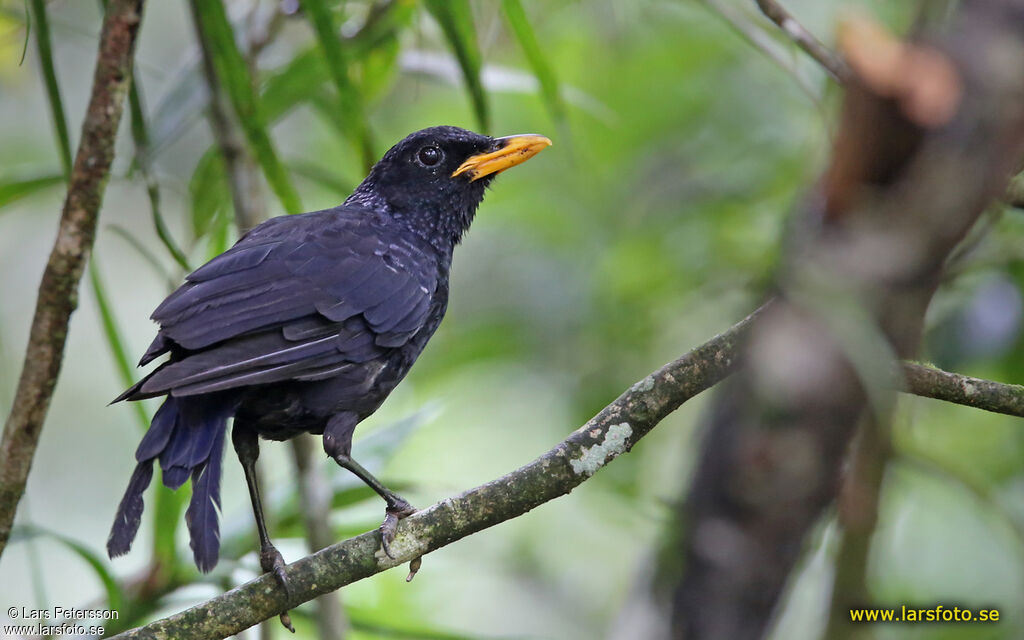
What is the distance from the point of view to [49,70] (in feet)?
9.14

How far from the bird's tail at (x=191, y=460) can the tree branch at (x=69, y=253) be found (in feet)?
0.87

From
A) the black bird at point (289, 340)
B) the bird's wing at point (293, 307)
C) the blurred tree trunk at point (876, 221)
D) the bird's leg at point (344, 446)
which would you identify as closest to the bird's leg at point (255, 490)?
the black bird at point (289, 340)

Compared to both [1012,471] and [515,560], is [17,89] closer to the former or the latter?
[515,560]

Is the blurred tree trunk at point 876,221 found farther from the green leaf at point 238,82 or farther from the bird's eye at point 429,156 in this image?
the green leaf at point 238,82

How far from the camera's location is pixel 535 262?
5.90m

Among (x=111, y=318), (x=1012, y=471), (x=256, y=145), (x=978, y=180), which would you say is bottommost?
(x=1012, y=471)

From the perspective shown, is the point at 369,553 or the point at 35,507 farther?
the point at 35,507

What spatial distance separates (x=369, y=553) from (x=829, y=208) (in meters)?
1.77

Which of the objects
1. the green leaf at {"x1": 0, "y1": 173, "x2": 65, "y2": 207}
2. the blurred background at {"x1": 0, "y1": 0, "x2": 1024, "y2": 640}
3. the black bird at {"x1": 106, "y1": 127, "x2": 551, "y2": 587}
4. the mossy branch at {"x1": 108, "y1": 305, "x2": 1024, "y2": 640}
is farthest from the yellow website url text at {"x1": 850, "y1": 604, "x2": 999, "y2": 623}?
the green leaf at {"x1": 0, "y1": 173, "x2": 65, "y2": 207}

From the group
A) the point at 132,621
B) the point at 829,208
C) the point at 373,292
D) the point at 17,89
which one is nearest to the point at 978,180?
the point at 829,208

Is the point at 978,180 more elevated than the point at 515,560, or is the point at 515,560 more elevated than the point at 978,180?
→ the point at 978,180

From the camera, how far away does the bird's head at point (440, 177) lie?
3689 millimetres

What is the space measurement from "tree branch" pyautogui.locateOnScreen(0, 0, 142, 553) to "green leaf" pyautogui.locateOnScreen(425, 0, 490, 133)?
0.83 m

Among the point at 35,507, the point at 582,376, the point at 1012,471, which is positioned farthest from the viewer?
the point at 35,507
